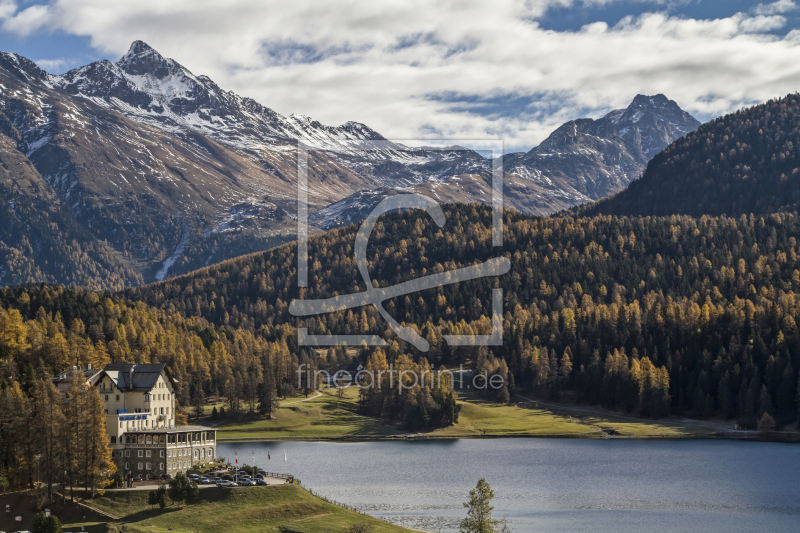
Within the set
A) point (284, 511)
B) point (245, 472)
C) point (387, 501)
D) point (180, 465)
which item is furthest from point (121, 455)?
point (387, 501)

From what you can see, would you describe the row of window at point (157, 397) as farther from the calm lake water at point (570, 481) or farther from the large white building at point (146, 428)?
the calm lake water at point (570, 481)

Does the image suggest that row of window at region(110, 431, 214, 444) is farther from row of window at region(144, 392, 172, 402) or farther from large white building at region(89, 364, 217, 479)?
row of window at region(144, 392, 172, 402)

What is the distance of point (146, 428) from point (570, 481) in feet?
223

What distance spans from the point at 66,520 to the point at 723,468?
10796cm

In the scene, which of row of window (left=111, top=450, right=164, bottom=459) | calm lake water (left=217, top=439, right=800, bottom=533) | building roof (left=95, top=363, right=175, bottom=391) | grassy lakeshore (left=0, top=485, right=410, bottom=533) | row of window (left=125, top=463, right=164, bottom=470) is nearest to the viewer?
grassy lakeshore (left=0, top=485, right=410, bottom=533)

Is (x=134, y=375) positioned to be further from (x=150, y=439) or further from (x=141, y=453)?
(x=141, y=453)

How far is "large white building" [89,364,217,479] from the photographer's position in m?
128

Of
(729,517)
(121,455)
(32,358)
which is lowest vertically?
(729,517)

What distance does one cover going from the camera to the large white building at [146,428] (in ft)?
419

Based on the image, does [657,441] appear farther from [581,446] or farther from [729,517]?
[729,517]

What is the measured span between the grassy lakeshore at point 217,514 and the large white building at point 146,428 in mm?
13303

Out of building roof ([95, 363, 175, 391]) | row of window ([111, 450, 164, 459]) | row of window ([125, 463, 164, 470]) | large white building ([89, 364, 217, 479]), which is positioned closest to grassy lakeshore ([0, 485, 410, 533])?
row of window ([125, 463, 164, 470])

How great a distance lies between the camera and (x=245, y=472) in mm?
125000

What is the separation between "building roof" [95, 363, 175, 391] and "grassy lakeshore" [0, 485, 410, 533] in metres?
29.5
